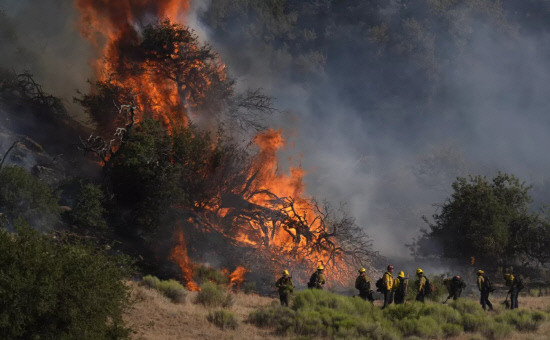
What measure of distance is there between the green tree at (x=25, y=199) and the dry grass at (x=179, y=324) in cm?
714

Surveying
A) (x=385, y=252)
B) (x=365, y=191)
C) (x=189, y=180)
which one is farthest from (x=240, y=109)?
(x=365, y=191)

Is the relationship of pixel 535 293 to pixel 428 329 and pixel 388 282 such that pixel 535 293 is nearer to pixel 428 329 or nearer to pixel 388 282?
pixel 388 282

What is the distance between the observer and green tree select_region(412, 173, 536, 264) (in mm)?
35188

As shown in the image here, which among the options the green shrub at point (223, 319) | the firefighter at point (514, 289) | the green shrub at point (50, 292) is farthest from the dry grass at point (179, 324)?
the firefighter at point (514, 289)

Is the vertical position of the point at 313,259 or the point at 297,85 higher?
the point at 297,85

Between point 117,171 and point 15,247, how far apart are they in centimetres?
1563

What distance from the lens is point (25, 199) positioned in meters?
22.5

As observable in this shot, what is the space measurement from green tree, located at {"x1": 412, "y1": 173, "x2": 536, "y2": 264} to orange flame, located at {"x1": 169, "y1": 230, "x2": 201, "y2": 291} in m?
19.6

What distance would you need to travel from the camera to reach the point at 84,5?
3288 cm

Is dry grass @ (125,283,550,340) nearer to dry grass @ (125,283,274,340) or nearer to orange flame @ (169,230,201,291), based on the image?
dry grass @ (125,283,274,340)

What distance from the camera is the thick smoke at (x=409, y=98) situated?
229 feet

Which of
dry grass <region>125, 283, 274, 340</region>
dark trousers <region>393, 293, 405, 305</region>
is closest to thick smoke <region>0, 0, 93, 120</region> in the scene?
dry grass <region>125, 283, 274, 340</region>

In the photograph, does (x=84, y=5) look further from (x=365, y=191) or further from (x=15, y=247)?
(x=365, y=191)

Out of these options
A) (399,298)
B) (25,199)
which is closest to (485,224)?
(399,298)
